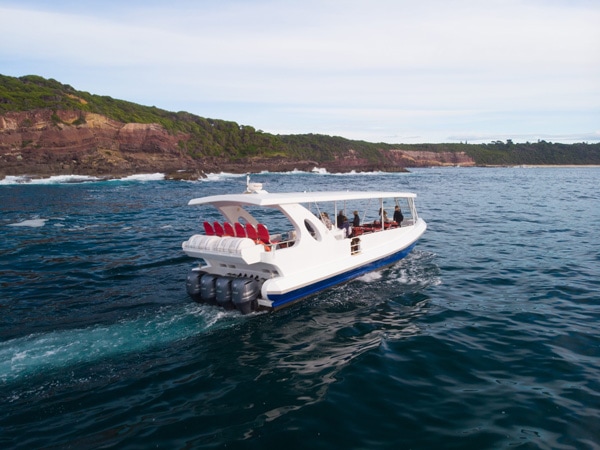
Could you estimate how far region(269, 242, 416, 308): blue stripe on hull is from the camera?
38.1 feet

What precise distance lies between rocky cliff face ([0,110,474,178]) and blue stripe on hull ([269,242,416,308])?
2425 inches

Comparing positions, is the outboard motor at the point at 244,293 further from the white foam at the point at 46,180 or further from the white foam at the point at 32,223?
the white foam at the point at 46,180

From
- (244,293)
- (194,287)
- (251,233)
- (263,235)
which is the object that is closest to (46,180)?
(194,287)

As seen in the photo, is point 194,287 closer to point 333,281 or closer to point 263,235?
point 263,235

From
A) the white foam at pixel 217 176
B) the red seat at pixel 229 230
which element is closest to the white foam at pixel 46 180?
the white foam at pixel 217 176

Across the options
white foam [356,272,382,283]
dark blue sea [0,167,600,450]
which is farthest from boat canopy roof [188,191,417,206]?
dark blue sea [0,167,600,450]

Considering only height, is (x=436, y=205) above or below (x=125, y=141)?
below

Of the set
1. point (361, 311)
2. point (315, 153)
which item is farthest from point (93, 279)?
point (315, 153)

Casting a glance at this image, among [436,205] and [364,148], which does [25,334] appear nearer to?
[436,205]

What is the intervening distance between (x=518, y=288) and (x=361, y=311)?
5534mm

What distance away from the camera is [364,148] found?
603 ft

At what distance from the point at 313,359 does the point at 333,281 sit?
4.40 metres

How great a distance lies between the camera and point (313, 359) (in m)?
9.08

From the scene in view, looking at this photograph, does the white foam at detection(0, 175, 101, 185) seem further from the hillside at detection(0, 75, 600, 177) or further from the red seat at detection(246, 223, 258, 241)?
the red seat at detection(246, 223, 258, 241)
